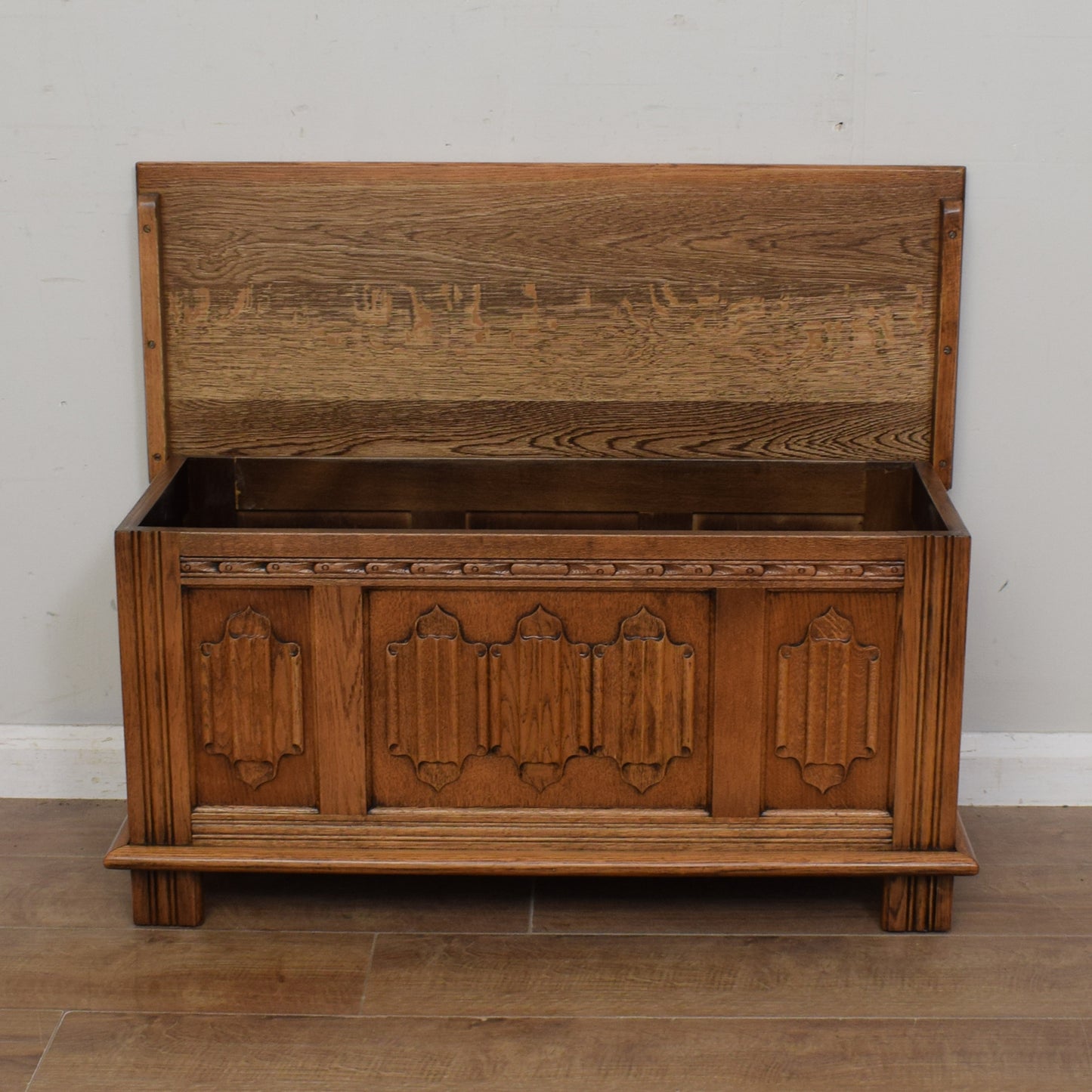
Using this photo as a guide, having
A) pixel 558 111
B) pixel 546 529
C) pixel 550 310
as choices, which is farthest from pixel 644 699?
pixel 558 111

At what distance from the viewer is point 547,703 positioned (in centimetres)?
213

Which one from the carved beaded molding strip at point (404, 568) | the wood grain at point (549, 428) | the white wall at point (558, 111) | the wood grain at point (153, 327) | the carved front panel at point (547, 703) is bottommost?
the carved front panel at point (547, 703)

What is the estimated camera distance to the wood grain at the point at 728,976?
200 centimetres

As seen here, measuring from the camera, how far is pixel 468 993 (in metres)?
2.03

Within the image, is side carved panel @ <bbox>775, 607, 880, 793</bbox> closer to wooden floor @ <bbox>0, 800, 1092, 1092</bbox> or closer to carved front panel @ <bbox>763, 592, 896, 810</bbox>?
carved front panel @ <bbox>763, 592, 896, 810</bbox>

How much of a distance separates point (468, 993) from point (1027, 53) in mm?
1814

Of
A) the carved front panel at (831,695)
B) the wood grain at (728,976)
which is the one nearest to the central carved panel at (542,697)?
the carved front panel at (831,695)

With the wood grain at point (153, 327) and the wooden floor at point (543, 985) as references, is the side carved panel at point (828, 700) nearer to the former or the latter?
the wooden floor at point (543, 985)

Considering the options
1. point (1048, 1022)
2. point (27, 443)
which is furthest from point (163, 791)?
point (1048, 1022)

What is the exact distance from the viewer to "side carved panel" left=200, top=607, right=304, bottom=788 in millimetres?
2109

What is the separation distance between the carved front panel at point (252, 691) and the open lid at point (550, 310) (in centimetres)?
45

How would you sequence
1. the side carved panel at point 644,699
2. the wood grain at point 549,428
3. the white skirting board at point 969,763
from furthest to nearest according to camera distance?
the white skirting board at point 969,763
the wood grain at point 549,428
the side carved panel at point 644,699

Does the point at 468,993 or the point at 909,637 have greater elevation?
the point at 909,637

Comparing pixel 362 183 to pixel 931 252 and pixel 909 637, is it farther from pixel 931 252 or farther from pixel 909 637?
pixel 909 637
